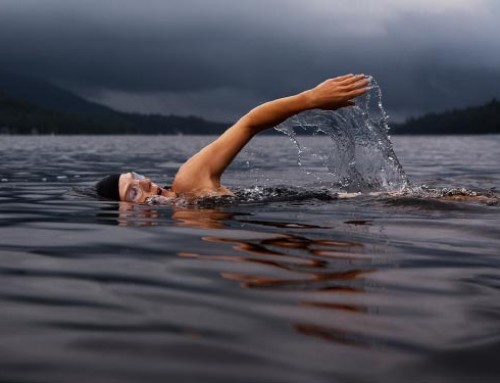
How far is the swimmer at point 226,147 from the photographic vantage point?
7.32 metres

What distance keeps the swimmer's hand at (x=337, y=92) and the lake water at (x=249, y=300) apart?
58.9 inches

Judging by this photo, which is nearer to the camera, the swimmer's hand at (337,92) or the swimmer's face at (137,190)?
the swimmer's hand at (337,92)

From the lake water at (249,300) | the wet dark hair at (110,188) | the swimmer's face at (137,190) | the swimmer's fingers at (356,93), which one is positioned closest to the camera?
the lake water at (249,300)

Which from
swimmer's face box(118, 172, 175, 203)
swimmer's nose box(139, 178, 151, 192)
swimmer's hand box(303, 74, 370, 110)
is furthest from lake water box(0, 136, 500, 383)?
swimmer's nose box(139, 178, 151, 192)

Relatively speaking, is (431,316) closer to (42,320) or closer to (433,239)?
(42,320)

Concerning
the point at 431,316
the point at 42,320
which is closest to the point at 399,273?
the point at 431,316

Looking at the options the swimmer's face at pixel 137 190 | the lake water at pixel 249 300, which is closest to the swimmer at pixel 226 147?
the swimmer's face at pixel 137 190

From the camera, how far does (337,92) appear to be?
7.29 m

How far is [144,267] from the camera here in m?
4.18

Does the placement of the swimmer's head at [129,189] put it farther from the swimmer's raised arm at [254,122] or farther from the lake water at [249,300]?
the lake water at [249,300]

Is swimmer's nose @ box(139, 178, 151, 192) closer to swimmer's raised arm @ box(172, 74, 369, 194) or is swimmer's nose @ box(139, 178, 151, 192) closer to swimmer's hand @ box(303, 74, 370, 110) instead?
swimmer's raised arm @ box(172, 74, 369, 194)

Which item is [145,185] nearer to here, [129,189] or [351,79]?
[129,189]

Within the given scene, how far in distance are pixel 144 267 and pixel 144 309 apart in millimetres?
1028

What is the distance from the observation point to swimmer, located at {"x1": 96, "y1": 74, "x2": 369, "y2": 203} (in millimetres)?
7316
